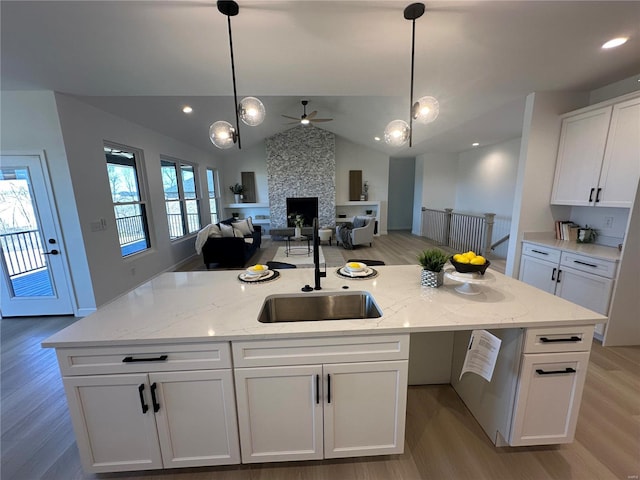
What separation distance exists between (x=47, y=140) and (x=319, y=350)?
3766 mm

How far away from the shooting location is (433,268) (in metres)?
1.66

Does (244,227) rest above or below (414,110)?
below

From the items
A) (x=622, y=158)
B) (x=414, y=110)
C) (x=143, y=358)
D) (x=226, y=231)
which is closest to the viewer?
(x=143, y=358)

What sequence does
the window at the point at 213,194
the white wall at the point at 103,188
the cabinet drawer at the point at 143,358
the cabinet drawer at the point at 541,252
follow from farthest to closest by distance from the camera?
the window at the point at 213,194
the white wall at the point at 103,188
the cabinet drawer at the point at 541,252
the cabinet drawer at the point at 143,358

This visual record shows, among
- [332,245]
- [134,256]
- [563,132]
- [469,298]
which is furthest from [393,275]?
[332,245]

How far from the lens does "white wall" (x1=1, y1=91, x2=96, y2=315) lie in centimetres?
271

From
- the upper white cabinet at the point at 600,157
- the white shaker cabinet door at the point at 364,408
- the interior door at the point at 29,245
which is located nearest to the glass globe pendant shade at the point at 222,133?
the white shaker cabinet door at the point at 364,408

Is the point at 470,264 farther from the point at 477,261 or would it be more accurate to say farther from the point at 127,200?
the point at 127,200

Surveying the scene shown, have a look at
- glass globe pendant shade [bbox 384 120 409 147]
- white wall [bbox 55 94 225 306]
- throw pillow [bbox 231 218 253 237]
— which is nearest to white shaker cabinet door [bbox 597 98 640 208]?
glass globe pendant shade [bbox 384 120 409 147]

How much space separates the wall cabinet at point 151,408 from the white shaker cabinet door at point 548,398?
150 cm

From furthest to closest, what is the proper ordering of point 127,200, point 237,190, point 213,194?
point 237,190 → point 213,194 → point 127,200

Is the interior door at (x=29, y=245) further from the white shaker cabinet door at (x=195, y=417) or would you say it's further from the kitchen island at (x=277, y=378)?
the white shaker cabinet door at (x=195, y=417)

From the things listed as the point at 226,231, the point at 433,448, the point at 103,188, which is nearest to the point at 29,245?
the point at 103,188

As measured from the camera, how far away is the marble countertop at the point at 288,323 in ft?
3.84
